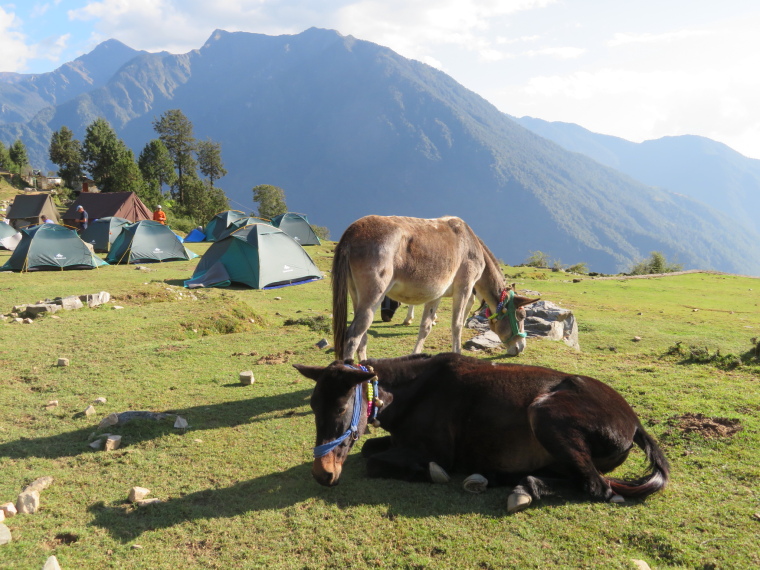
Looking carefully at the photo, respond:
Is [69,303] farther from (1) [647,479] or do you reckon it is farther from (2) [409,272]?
(1) [647,479]

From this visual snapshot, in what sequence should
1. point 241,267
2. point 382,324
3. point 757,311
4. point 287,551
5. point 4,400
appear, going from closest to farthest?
point 287,551 < point 4,400 < point 382,324 < point 757,311 < point 241,267

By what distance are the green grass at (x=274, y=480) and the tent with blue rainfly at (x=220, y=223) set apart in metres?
23.4

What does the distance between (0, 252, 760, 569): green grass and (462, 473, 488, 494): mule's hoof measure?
8cm

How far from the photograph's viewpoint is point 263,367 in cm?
796

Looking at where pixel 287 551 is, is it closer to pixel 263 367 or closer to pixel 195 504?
pixel 195 504

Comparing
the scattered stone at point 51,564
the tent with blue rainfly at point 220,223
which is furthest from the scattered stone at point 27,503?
the tent with blue rainfly at point 220,223

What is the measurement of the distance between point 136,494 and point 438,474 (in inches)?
99.9

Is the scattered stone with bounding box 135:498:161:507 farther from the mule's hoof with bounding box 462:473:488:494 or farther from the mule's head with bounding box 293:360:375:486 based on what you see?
the mule's hoof with bounding box 462:473:488:494

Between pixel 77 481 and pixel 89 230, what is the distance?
26.2 m

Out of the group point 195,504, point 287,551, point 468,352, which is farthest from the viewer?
point 468,352

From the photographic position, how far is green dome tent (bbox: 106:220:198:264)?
22.1m

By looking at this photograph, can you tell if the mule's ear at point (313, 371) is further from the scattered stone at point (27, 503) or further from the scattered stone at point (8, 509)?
the scattered stone at point (8, 509)

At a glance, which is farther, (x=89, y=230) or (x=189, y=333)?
(x=89, y=230)

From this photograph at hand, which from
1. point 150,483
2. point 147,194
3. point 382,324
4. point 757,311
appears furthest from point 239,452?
point 147,194
